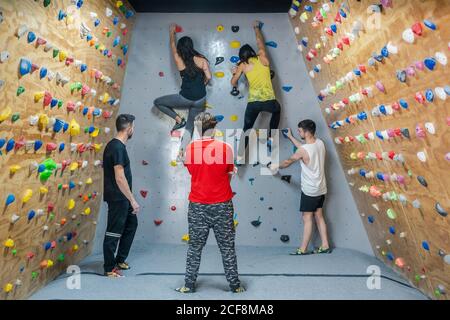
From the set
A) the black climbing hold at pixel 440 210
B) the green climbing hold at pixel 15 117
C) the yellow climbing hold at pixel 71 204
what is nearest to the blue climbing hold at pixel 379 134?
the black climbing hold at pixel 440 210

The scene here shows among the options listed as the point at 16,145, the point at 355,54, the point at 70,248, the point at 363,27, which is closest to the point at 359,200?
the point at 355,54

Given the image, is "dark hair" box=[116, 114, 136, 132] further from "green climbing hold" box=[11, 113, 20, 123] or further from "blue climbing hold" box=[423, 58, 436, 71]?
"blue climbing hold" box=[423, 58, 436, 71]

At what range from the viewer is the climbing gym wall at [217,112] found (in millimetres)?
4566

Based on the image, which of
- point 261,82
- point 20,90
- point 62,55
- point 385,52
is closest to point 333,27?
point 385,52

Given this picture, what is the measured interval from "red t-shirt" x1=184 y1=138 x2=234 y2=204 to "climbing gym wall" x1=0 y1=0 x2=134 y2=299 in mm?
941

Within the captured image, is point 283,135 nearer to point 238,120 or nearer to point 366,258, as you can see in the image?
point 238,120

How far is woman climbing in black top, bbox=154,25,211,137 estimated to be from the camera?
174 inches

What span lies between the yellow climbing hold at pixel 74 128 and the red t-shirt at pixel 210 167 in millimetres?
883

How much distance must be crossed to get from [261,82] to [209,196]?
1758 mm

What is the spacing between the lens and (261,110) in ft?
14.4

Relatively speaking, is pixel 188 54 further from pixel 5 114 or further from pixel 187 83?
pixel 5 114

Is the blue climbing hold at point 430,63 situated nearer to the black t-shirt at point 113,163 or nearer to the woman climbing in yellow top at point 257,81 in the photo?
the black t-shirt at point 113,163

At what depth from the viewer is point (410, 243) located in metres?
3.08

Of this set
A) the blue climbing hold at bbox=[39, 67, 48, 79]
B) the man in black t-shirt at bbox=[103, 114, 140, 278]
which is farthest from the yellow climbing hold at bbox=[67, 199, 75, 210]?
the blue climbing hold at bbox=[39, 67, 48, 79]
